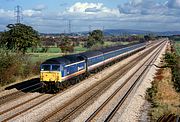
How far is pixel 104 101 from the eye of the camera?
1051 inches

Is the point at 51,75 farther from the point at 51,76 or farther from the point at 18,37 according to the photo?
the point at 18,37

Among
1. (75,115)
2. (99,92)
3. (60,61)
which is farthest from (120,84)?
(75,115)

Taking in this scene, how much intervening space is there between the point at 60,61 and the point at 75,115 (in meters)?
9.18

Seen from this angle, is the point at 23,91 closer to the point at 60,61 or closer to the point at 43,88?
the point at 43,88

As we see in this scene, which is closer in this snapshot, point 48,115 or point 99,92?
point 48,115

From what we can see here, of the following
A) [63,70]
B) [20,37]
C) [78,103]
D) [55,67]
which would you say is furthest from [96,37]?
[78,103]

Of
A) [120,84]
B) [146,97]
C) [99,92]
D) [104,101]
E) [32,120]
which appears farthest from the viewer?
[120,84]

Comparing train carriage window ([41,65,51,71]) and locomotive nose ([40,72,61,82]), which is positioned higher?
train carriage window ([41,65,51,71])

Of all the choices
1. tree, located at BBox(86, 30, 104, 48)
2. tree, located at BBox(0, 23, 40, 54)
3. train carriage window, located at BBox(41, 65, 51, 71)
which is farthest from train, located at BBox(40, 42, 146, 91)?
tree, located at BBox(86, 30, 104, 48)

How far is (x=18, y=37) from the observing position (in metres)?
59.2

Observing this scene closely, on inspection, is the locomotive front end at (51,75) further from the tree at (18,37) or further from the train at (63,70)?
the tree at (18,37)

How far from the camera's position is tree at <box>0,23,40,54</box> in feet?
193

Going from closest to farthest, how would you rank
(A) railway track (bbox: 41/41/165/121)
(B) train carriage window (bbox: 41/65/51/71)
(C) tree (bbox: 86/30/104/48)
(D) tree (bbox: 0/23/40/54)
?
1. (A) railway track (bbox: 41/41/165/121)
2. (B) train carriage window (bbox: 41/65/51/71)
3. (D) tree (bbox: 0/23/40/54)
4. (C) tree (bbox: 86/30/104/48)

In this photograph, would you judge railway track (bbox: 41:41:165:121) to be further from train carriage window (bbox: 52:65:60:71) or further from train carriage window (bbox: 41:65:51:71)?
train carriage window (bbox: 41:65:51:71)
